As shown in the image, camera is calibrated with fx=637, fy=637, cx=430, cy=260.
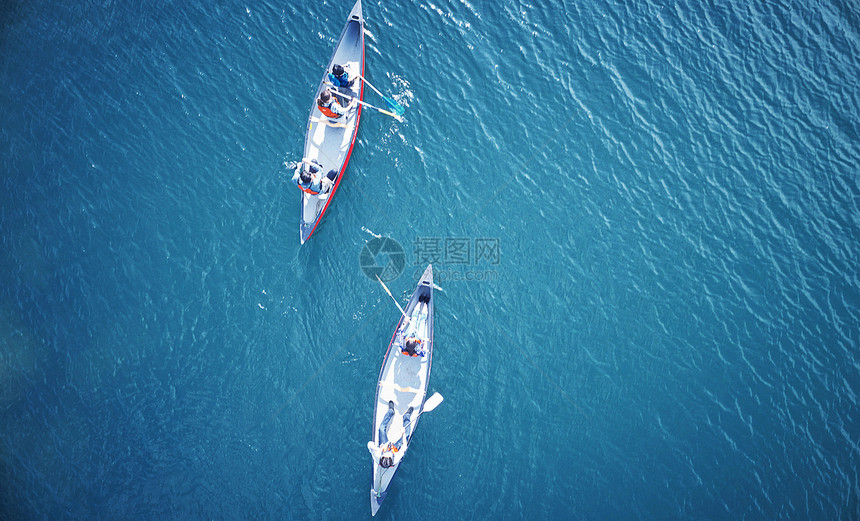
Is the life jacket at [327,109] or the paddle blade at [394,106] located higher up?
the life jacket at [327,109]

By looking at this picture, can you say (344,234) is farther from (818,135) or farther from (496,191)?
(818,135)

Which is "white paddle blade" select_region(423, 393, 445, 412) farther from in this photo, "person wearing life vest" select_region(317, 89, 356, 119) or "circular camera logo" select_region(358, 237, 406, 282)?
"person wearing life vest" select_region(317, 89, 356, 119)

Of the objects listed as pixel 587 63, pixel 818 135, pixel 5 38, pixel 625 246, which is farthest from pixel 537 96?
pixel 5 38

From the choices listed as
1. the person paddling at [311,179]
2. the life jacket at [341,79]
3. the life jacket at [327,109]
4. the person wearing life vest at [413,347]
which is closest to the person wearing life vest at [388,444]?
the person wearing life vest at [413,347]

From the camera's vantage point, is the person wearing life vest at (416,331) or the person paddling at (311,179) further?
the person paddling at (311,179)

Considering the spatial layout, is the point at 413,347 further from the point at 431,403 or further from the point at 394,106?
the point at 394,106

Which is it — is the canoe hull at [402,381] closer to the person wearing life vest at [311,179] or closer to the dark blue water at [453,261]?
the dark blue water at [453,261]
